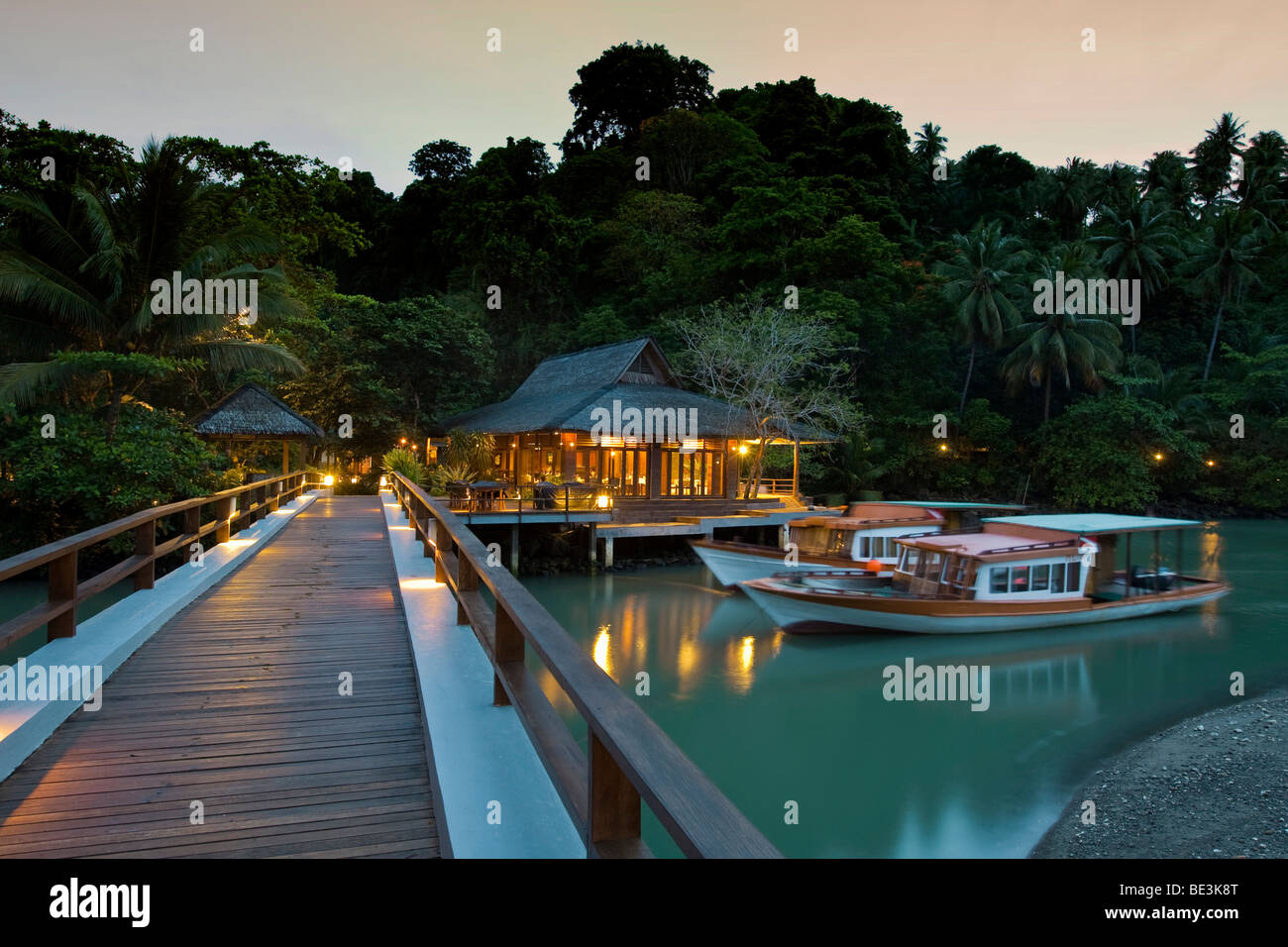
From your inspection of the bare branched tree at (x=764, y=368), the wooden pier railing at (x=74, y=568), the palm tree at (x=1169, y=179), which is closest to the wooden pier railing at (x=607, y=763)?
the wooden pier railing at (x=74, y=568)

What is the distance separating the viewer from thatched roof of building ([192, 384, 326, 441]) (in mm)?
20062

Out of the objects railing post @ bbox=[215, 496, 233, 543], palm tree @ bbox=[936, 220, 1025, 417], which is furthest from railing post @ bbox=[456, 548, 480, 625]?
palm tree @ bbox=[936, 220, 1025, 417]

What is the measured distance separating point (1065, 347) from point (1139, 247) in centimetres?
924

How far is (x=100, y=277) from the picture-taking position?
1583cm

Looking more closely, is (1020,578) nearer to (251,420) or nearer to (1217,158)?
(251,420)

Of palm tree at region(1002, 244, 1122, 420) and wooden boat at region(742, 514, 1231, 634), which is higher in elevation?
palm tree at region(1002, 244, 1122, 420)

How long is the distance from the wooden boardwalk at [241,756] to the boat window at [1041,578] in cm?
1311

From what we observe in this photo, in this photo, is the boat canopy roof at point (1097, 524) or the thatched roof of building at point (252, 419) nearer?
the boat canopy roof at point (1097, 524)

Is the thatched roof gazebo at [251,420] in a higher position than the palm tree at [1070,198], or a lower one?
lower

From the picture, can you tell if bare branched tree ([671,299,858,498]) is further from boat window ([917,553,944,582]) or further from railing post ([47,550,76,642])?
railing post ([47,550,76,642])

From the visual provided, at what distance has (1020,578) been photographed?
49.1 feet

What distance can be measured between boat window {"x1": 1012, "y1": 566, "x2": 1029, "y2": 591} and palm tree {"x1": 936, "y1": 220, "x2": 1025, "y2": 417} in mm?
25225

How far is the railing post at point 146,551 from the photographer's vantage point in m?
6.42

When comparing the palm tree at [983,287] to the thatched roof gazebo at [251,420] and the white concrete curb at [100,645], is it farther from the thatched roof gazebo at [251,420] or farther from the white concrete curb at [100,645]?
the white concrete curb at [100,645]
